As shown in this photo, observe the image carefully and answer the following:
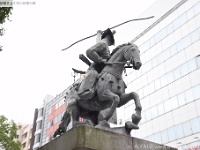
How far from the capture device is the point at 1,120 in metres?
18.0

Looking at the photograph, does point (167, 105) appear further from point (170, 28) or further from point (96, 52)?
point (96, 52)

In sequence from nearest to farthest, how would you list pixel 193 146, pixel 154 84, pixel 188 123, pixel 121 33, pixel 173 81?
pixel 193 146
pixel 188 123
pixel 173 81
pixel 154 84
pixel 121 33

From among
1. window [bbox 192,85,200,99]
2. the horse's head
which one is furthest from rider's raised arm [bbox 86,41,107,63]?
window [bbox 192,85,200,99]

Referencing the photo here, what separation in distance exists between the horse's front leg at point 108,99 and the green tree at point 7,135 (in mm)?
13090

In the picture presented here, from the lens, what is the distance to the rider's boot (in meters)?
5.65

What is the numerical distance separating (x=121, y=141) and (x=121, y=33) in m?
39.2

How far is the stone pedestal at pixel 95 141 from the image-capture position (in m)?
4.46

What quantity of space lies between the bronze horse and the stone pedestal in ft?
1.57

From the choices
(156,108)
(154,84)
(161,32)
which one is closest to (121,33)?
(161,32)

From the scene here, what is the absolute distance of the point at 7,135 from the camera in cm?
1753

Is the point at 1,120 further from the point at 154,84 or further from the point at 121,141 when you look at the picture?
the point at 154,84

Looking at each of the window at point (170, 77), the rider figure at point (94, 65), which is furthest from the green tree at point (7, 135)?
the window at point (170, 77)

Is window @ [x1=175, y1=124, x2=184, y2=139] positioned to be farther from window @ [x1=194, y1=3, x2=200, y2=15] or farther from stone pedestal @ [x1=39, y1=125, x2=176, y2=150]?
stone pedestal @ [x1=39, y1=125, x2=176, y2=150]

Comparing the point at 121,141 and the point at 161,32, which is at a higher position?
the point at 161,32
